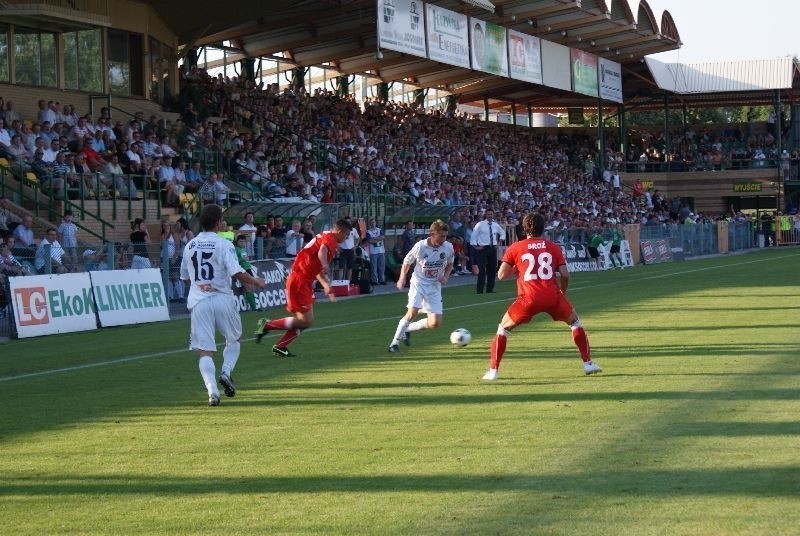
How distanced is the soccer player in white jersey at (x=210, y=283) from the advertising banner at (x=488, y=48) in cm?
3572

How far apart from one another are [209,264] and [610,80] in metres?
54.8

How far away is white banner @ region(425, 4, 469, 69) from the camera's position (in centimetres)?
4231

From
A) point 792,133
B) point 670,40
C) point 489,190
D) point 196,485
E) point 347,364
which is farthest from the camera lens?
A: point 792,133

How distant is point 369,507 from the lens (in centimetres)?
727

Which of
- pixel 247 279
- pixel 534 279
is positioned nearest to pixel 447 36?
pixel 534 279

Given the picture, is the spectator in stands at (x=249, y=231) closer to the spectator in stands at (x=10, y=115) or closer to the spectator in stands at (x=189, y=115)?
the spectator in stands at (x=10, y=115)

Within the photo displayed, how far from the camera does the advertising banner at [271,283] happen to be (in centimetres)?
2642

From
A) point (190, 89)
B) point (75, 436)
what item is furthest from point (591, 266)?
point (75, 436)

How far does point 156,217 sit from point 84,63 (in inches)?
295

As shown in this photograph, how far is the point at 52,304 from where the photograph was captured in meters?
21.2

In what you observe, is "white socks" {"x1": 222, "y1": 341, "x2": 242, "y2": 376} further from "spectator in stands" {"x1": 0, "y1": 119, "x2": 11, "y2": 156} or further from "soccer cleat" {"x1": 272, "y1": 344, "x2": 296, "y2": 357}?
"spectator in stands" {"x1": 0, "y1": 119, "x2": 11, "y2": 156}

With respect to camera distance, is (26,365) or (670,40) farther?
(670,40)

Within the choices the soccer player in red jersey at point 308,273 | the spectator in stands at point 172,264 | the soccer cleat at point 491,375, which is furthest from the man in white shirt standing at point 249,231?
the soccer cleat at point 491,375

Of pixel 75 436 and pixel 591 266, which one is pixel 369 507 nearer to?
pixel 75 436
